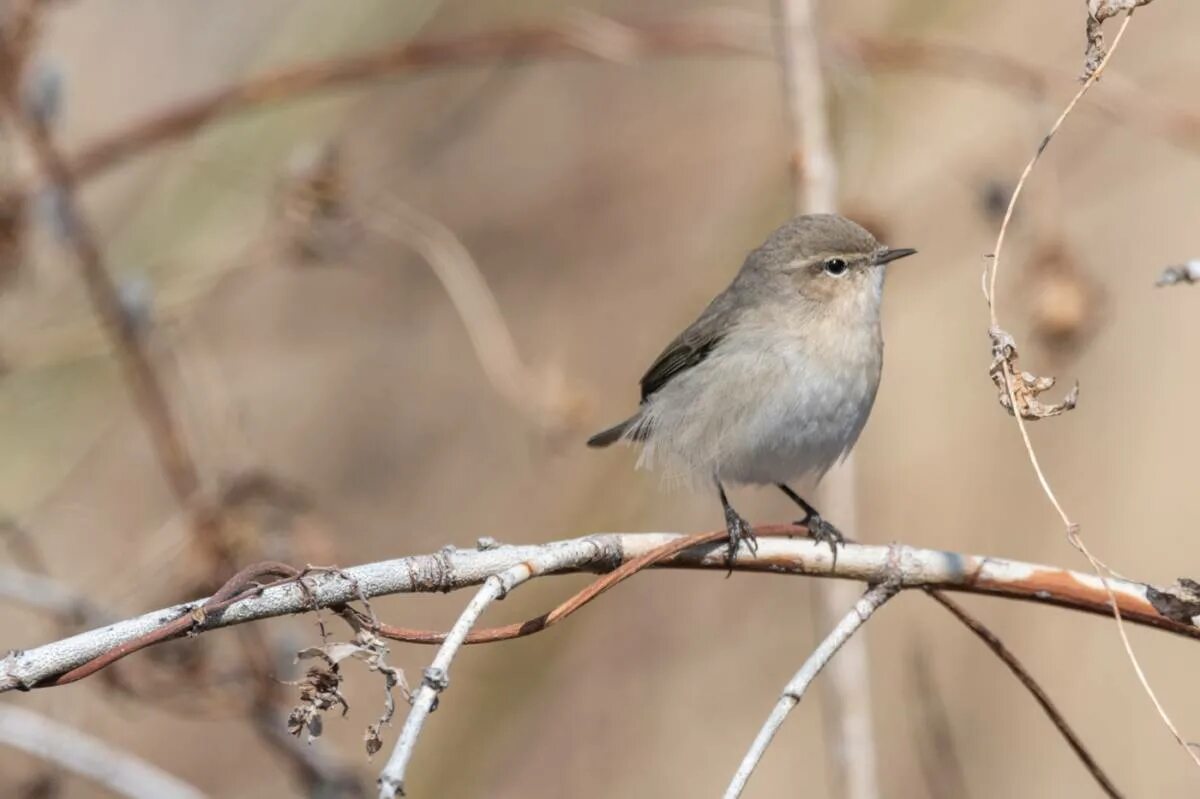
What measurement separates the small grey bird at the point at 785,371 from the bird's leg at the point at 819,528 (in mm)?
14

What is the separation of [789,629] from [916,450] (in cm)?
84

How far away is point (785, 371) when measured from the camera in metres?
3.42

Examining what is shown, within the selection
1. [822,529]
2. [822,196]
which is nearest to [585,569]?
[822,529]

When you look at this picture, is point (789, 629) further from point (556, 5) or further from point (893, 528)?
point (556, 5)

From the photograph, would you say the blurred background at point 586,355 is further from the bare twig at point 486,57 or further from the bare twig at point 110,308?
the bare twig at point 110,308

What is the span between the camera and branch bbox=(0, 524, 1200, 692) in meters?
1.57

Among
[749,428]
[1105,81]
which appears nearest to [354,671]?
[749,428]

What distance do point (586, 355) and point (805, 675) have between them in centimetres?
346

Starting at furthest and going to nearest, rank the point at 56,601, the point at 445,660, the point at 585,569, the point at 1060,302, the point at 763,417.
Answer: the point at 763,417 → the point at 1060,302 → the point at 56,601 → the point at 585,569 → the point at 445,660

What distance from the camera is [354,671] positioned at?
4566 millimetres

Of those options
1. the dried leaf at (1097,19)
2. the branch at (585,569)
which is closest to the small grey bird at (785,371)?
the branch at (585,569)

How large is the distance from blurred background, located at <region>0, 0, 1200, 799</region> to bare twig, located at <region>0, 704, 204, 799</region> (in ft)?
2.45

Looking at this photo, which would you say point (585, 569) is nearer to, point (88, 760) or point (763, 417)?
point (88, 760)

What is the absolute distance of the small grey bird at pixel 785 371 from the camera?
3.35 m
